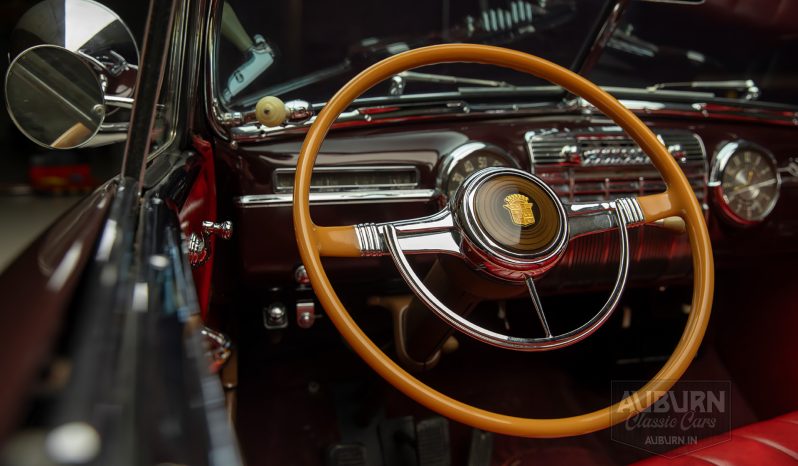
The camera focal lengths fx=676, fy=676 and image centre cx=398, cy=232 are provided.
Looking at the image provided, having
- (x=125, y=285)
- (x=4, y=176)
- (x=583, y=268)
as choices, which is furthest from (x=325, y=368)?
(x=4, y=176)

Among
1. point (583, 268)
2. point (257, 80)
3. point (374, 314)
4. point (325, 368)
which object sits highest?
point (257, 80)

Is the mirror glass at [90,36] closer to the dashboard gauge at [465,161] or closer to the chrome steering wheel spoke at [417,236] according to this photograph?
the chrome steering wheel spoke at [417,236]

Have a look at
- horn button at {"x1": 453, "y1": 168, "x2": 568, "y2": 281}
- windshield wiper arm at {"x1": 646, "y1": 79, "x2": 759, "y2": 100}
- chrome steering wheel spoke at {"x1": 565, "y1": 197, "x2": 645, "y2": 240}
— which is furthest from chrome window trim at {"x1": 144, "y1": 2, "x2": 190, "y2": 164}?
windshield wiper arm at {"x1": 646, "y1": 79, "x2": 759, "y2": 100}

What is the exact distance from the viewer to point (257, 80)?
1.49 m

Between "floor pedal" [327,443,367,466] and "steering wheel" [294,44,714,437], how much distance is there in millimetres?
702

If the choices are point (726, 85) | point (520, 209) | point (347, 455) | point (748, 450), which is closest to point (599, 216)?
point (520, 209)

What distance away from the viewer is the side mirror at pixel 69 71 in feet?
3.06

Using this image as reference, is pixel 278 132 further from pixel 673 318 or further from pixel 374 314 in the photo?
pixel 673 318

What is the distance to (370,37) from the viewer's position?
177 centimetres

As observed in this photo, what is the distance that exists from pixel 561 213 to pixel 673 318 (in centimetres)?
122

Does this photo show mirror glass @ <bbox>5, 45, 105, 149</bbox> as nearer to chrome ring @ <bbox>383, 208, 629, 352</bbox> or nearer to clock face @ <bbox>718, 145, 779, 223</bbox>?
chrome ring @ <bbox>383, 208, 629, 352</bbox>

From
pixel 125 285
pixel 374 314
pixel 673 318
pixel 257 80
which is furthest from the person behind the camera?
pixel 673 318

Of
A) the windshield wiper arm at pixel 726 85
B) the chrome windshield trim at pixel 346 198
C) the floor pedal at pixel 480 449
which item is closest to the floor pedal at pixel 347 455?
the floor pedal at pixel 480 449

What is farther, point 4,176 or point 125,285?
point 4,176
